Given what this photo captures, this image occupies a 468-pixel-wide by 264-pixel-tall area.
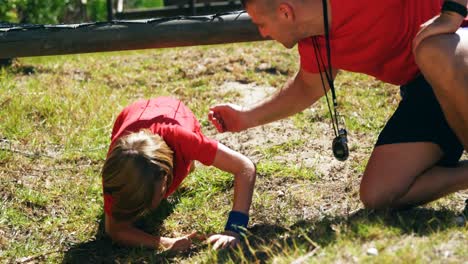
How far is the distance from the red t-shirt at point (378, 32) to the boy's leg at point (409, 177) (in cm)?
38

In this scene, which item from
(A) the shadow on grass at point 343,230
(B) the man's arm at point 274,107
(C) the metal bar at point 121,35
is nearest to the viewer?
(A) the shadow on grass at point 343,230

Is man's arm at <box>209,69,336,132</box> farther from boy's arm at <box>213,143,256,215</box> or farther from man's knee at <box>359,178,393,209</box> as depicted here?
man's knee at <box>359,178,393,209</box>

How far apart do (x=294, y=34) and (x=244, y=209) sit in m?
0.86

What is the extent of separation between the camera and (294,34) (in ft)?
11.3

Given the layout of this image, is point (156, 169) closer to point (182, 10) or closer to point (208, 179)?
point (208, 179)

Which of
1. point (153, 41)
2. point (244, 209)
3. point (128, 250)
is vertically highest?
point (153, 41)

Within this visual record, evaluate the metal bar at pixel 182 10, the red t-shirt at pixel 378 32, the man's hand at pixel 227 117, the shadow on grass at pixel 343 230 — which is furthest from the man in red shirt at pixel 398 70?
the metal bar at pixel 182 10

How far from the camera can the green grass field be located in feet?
9.86

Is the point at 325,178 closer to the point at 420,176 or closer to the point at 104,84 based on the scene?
the point at 420,176

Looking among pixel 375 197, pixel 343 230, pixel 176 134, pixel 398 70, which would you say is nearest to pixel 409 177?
pixel 375 197

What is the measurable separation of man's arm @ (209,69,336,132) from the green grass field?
47cm

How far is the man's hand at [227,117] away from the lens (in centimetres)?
381

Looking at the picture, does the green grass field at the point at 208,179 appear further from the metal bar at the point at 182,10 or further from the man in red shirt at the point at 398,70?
the metal bar at the point at 182,10

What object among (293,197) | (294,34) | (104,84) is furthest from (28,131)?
(294,34)
